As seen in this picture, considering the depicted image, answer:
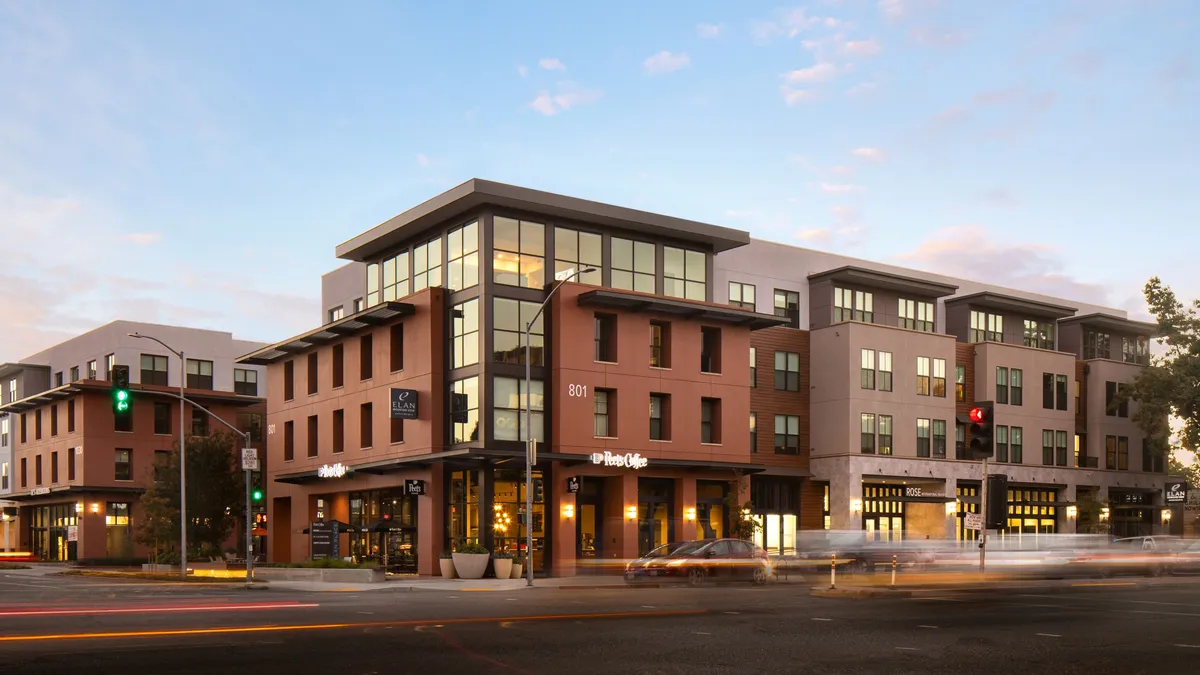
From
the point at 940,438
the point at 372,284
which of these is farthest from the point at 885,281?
the point at 372,284

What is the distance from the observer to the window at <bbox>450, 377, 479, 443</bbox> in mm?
48213

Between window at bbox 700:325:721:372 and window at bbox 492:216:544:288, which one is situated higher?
window at bbox 492:216:544:288

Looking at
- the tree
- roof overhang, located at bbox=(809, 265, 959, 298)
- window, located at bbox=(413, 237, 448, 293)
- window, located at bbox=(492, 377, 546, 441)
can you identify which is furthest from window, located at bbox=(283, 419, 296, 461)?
roof overhang, located at bbox=(809, 265, 959, 298)

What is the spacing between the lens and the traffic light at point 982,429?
968 inches

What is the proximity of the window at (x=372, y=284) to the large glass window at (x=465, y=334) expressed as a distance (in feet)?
29.7

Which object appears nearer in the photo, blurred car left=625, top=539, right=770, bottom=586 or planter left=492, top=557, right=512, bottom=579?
blurred car left=625, top=539, right=770, bottom=586

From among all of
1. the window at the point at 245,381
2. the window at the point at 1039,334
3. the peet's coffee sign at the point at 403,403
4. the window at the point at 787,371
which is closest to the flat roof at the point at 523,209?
the window at the point at 787,371

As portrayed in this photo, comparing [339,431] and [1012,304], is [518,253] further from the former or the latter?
[1012,304]

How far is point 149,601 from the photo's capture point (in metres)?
28.6

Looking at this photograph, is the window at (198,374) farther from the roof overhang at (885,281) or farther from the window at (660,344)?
the roof overhang at (885,281)

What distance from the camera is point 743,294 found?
203 ft

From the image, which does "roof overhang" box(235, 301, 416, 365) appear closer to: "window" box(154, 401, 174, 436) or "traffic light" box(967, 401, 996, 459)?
"window" box(154, 401, 174, 436)

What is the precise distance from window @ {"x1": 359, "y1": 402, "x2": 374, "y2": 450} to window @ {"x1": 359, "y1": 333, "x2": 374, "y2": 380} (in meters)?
1.49

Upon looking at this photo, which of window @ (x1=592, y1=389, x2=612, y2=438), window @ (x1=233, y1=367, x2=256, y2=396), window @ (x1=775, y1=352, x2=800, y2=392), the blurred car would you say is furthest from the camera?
window @ (x1=233, y1=367, x2=256, y2=396)
